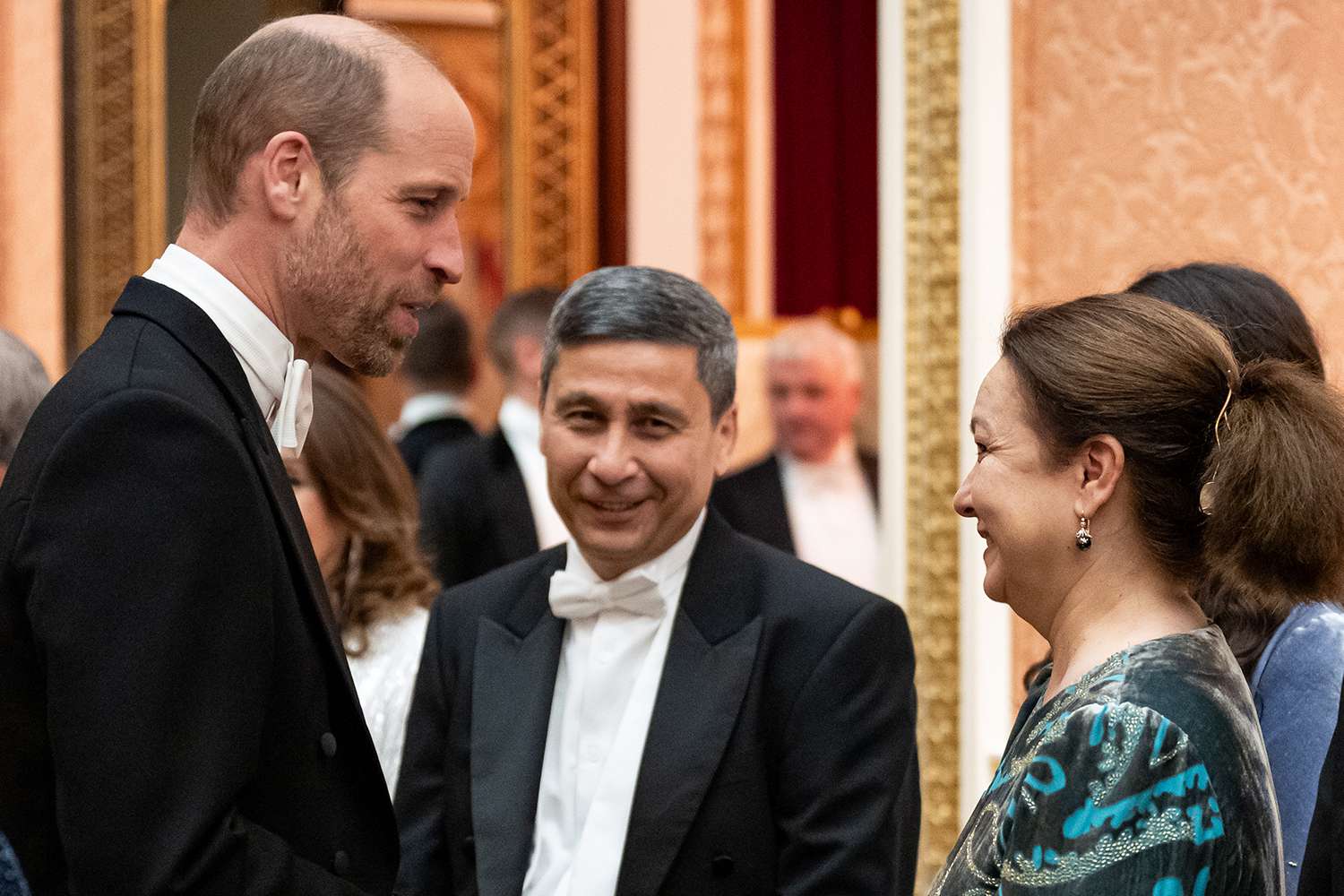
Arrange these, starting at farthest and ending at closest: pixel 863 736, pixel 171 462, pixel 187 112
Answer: pixel 187 112 → pixel 863 736 → pixel 171 462

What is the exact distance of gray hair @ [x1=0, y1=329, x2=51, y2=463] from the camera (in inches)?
111

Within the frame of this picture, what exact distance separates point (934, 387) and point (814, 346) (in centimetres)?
187

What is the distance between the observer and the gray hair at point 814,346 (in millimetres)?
6266

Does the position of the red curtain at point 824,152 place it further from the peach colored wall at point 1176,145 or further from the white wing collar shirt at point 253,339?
the white wing collar shirt at point 253,339

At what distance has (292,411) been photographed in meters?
2.01

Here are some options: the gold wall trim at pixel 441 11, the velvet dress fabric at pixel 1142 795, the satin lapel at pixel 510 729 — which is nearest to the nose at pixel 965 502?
the velvet dress fabric at pixel 1142 795

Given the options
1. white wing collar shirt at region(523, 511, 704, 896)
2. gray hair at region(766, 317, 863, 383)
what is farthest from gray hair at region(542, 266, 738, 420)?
gray hair at region(766, 317, 863, 383)

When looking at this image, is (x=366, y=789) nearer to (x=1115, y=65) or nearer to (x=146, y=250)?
(x=1115, y=65)

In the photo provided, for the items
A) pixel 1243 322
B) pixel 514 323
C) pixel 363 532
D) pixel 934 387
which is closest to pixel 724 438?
pixel 1243 322

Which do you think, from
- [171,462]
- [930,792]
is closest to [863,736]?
[171,462]

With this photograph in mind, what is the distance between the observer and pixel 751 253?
7957 millimetres

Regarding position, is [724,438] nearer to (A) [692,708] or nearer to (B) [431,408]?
(A) [692,708]

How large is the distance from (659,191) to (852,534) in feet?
8.31

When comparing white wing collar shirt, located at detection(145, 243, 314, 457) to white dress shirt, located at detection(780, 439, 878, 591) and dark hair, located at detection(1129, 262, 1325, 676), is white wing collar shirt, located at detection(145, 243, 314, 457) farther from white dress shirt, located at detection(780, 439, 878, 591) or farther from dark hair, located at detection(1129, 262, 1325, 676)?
white dress shirt, located at detection(780, 439, 878, 591)
